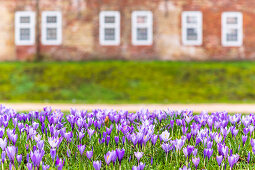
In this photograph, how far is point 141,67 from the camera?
20422 millimetres

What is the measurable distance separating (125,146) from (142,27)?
21.7 metres

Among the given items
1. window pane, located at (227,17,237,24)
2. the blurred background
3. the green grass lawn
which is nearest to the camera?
the green grass lawn

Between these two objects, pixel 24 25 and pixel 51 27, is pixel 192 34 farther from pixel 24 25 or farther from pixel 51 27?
pixel 24 25

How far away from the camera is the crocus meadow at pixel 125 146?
10.3 ft

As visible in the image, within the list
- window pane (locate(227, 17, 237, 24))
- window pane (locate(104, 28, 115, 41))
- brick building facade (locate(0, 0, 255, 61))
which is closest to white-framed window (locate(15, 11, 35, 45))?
brick building facade (locate(0, 0, 255, 61))

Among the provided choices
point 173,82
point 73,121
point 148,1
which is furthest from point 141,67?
point 73,121

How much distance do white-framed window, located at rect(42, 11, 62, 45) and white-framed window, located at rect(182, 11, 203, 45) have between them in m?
8.24

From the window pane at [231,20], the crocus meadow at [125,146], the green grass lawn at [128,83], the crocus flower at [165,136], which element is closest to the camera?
→ the crocus meadow at [125,146]

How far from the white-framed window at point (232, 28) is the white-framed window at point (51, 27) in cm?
1086

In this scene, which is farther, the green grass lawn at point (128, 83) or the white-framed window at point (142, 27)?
the white-framed window at point (142, 27)

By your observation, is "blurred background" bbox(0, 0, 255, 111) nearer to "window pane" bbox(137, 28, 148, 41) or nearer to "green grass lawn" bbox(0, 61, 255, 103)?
"window pane" bbox(137, 28, 148, 41)

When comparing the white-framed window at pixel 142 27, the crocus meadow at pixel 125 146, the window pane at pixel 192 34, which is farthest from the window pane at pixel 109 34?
the crocus meadow at pixel 125 146

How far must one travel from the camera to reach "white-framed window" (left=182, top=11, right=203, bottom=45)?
24.9 m

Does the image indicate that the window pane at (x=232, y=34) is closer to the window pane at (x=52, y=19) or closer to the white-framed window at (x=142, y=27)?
the white-framed window at (x=142, y=27)
